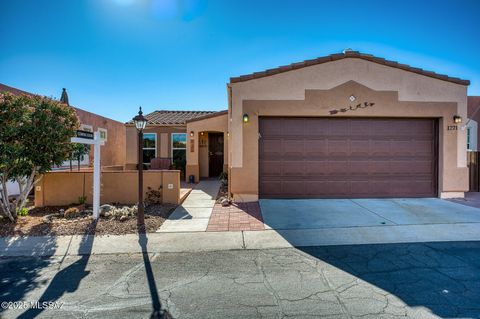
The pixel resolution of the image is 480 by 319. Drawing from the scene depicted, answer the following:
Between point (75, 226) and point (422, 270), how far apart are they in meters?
6.73

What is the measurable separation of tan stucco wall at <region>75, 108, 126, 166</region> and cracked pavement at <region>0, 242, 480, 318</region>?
11752 millimetres

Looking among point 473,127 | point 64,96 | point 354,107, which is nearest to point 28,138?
point 64,96

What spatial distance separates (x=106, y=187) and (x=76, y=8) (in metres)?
5.36

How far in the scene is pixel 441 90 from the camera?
8594mm

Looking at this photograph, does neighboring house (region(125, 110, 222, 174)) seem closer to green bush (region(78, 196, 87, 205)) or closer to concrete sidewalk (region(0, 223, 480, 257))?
green bush (region(78, 196, 87, 205))

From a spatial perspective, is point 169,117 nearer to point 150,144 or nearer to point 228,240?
point 150,144

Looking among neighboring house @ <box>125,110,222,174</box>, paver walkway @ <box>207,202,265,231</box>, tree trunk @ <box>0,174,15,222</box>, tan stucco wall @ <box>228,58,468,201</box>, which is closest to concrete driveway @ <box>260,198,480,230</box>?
paver walkway @ <box>207,202,265,231</box>

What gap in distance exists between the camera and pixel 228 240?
5090mm

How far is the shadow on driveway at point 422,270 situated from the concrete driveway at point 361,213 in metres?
1.30

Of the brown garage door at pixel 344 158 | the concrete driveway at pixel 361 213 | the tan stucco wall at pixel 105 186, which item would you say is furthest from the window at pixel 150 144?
the concrete driveway at pixel 361 213

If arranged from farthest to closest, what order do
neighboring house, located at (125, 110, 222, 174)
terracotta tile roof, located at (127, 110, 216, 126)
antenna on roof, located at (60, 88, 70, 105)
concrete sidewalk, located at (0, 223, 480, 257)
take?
terracotta tile roof, located at (127, 110, 216, 126), neighboring house, located at (125, 110, 222, 174), antenna on roof, located at (60, 88, 70, 105), concrete sidewalk, located at (0, 223, 480, 257)

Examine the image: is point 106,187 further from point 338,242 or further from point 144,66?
point 338,242

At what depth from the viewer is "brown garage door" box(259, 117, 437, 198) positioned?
8.52 metres

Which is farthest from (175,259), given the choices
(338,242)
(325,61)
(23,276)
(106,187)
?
(325,61)
